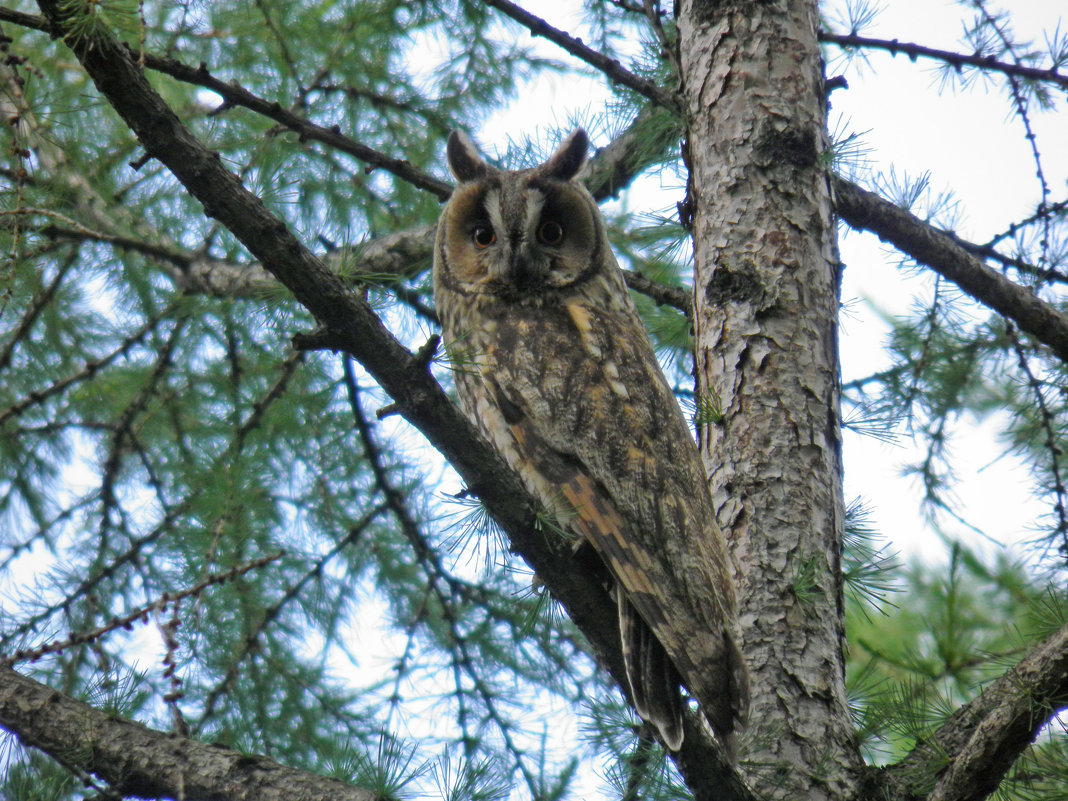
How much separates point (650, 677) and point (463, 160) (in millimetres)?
1711

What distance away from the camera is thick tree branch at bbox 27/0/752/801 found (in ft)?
4.86

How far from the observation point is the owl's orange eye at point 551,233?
105 inches

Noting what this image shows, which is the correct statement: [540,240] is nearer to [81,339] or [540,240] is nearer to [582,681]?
[582,681]

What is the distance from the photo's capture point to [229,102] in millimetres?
2529

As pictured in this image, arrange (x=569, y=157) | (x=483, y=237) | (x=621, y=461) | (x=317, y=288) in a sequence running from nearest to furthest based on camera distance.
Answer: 1. (x=317, y=288)
2. (x=621, y=461)
3. (x=483, y=237)
4. (x=569, y=157)

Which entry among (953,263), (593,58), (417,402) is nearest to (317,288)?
(417,402)

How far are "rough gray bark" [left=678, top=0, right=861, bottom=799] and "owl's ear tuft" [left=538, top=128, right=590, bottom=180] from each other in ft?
1.18

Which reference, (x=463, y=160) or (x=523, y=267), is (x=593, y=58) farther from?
(x=523, y=267)

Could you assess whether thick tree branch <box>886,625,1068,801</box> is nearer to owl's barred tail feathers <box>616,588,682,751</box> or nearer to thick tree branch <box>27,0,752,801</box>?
owl's barred tail feathers <box>616,588,682,751</box>

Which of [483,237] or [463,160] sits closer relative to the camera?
[483,237]

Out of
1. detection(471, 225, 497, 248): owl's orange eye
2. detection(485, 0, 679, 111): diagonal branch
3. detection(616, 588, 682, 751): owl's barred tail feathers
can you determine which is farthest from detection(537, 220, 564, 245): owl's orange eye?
detection(616, 588, 682, 751): owl's barred tail feathers

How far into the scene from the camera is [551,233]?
2713 millimetres

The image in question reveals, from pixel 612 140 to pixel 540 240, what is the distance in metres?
0.78

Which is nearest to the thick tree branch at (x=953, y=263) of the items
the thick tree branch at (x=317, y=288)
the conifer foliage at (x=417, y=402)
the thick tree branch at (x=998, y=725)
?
the conifer foliage at (x=417, y=402)
